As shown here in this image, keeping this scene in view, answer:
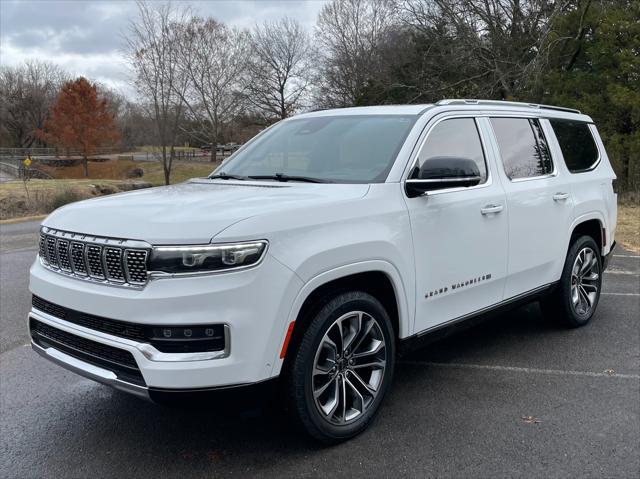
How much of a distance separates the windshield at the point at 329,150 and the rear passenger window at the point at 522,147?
100 cm

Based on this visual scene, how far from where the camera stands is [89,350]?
312cm

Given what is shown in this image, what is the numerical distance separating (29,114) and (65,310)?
79.8m

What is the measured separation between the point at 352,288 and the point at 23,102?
80130mm

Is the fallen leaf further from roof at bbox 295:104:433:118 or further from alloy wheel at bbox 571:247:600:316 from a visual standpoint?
roof at bbox 295:104:433:118

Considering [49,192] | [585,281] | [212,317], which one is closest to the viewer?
[212,317]

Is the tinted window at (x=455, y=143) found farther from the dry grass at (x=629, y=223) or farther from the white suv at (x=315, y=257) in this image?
the dry grass at (x=629, y=223)

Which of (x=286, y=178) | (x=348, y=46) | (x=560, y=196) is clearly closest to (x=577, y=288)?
(x=560, y=196)

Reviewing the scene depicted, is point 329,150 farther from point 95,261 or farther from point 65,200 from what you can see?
point 65,200

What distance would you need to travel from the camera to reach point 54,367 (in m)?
4.79

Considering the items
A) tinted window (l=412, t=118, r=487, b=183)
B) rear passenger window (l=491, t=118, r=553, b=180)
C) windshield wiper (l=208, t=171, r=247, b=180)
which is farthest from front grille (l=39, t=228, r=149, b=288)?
rear passenger window (l=491, t=118, r=553, b=180)

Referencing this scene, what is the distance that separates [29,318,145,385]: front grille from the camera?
2.90 metres

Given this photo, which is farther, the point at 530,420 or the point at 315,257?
the point at 530,420

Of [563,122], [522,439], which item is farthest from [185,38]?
[522,439]

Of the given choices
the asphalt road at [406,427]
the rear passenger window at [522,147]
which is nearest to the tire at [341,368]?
the asphalt road at [406,427]
